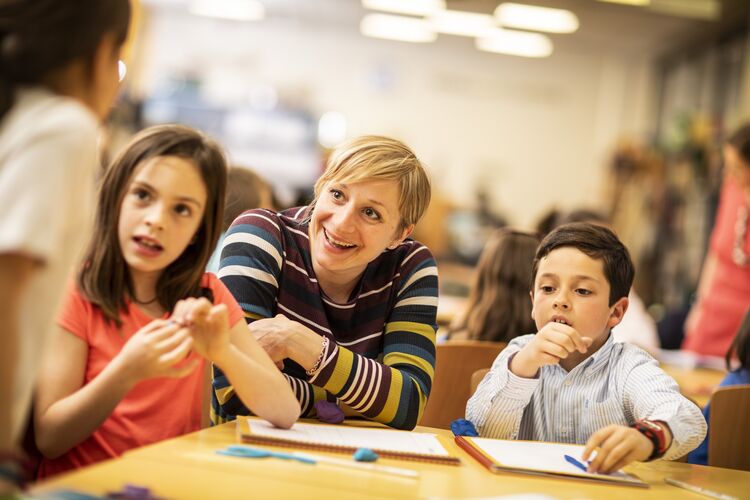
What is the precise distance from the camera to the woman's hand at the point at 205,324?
1333mm

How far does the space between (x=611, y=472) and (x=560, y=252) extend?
0.58 metres

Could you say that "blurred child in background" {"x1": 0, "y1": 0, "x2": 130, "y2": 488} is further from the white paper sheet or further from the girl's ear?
the girl's ear

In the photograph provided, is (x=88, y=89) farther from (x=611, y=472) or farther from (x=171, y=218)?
(x=611, y=472)

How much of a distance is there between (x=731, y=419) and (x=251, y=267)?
1.17 m

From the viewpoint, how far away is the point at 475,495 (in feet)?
4.17

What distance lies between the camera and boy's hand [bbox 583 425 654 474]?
148 centimetres

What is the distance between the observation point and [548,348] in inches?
68.2

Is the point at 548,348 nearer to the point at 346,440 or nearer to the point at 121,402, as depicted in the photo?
the point at 346,440

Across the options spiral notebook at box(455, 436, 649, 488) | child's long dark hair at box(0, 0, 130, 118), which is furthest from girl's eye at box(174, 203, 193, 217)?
spiral notebook at box(455, 436, 649, 488)

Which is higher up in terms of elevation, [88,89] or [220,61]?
[220,61]

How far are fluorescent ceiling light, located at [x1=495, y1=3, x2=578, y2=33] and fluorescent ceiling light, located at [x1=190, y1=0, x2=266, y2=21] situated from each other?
3045 millimetres

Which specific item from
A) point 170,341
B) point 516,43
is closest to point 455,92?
point 516,43

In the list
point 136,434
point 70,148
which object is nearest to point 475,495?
point 136,434

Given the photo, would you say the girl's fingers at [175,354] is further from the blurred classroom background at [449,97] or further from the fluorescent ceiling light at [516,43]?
the blurred classroom background at [449,97]
